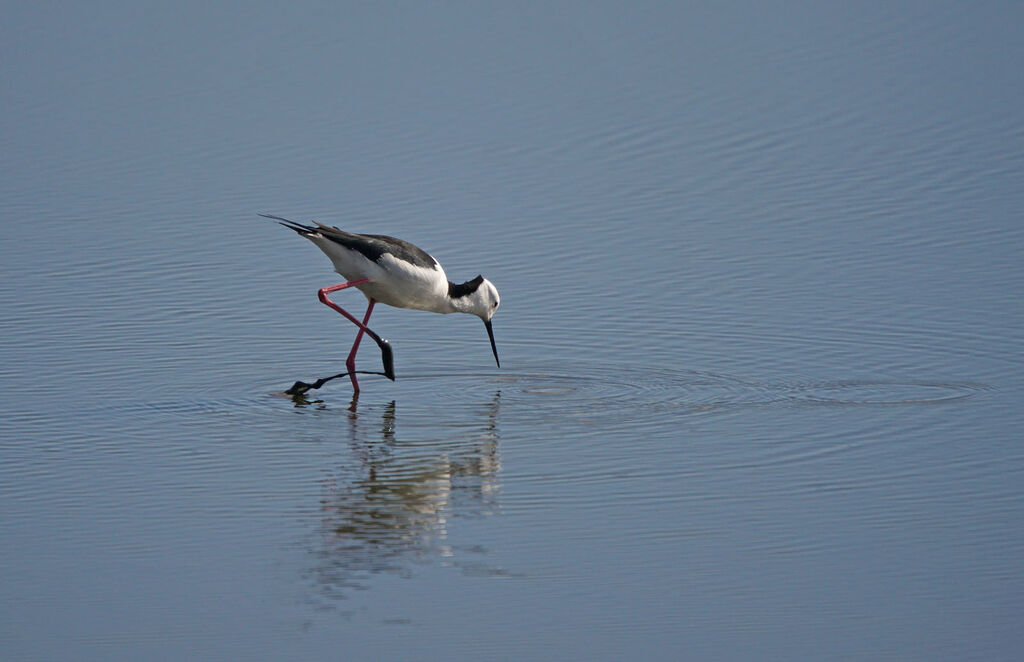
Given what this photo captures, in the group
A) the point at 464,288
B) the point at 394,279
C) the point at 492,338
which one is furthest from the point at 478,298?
the point at 394,279

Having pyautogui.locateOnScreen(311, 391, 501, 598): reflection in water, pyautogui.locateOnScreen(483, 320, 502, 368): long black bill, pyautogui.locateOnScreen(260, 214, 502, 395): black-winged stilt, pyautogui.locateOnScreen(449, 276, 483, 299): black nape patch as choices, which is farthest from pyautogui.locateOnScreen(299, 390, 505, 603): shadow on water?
pyautogui.locateOnScreen(449, 276, 483, 299): black nape patch

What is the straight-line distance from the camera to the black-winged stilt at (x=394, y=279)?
10.7 metres

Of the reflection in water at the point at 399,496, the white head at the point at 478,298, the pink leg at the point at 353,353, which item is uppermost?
the white head at the point at 478,298

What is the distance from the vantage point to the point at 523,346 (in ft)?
36.1

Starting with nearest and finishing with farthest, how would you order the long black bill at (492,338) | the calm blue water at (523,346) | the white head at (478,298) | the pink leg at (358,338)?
the calm blue water at (523,346), the pink leg at (358,338), the long black bill at (492,338), the white head at (478,298)

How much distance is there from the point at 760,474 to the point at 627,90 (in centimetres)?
927

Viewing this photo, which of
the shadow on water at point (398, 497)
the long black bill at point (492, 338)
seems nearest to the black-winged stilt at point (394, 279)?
the long black bill at point (492, 338)

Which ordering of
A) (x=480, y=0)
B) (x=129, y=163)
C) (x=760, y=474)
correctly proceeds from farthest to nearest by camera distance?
1. (x=480, y=0)
2. (x=129, y=163)
3. (x=760, y=474)

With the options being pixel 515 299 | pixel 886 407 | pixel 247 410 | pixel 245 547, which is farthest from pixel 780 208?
pixel 245 547

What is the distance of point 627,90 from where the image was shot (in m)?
17.0

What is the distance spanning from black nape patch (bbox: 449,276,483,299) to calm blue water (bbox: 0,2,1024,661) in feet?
1.30

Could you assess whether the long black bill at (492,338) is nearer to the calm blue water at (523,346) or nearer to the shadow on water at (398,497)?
the calm blue water at (523,346)

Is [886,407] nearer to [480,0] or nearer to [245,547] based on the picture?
[245,547]

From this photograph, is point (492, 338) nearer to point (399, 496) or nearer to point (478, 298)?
point (478, 298)
